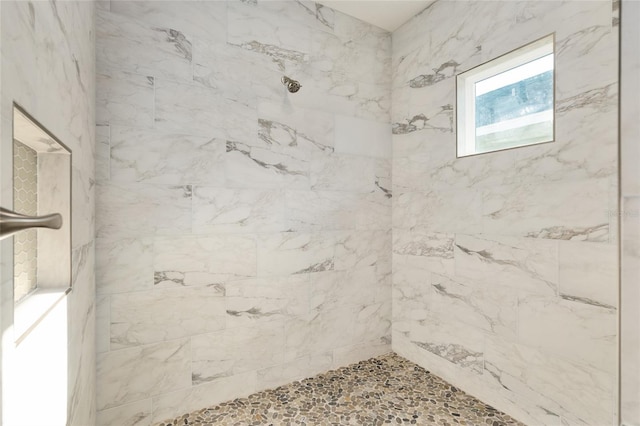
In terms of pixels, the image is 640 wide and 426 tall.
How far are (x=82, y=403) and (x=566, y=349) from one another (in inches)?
77.7

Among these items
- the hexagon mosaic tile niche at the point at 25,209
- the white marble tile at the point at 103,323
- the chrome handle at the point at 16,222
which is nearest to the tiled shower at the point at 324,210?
the white marble tile at the point at 103,323

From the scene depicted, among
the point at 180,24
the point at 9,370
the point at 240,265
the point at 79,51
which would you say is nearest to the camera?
the point at 9,370

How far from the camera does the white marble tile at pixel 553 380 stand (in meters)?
1.32

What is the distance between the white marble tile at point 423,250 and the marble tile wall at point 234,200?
0.10 metres

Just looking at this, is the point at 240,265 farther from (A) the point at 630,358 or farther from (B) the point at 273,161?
(A) the point at 630,358

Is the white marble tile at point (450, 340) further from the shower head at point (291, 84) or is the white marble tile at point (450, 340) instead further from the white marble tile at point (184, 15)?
the white marble tile at point (184, 15)

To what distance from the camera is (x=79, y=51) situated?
112 centimetres

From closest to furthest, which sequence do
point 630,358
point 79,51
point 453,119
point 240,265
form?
point 79,51, point 630,358, point 240,265, point 453,119

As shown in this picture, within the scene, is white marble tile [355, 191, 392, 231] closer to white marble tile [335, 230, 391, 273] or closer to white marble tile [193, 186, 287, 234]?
white marble tile [335, 230, 391, 273]

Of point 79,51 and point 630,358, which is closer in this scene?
point 79,51

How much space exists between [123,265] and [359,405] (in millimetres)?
1405

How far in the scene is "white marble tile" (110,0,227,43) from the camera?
1566 millimetres

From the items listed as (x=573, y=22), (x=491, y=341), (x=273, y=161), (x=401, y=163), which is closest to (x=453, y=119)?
(x=401, y=163)

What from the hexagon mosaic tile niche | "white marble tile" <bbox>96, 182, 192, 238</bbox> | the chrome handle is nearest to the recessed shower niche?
the hexagon mosaic tile niche
